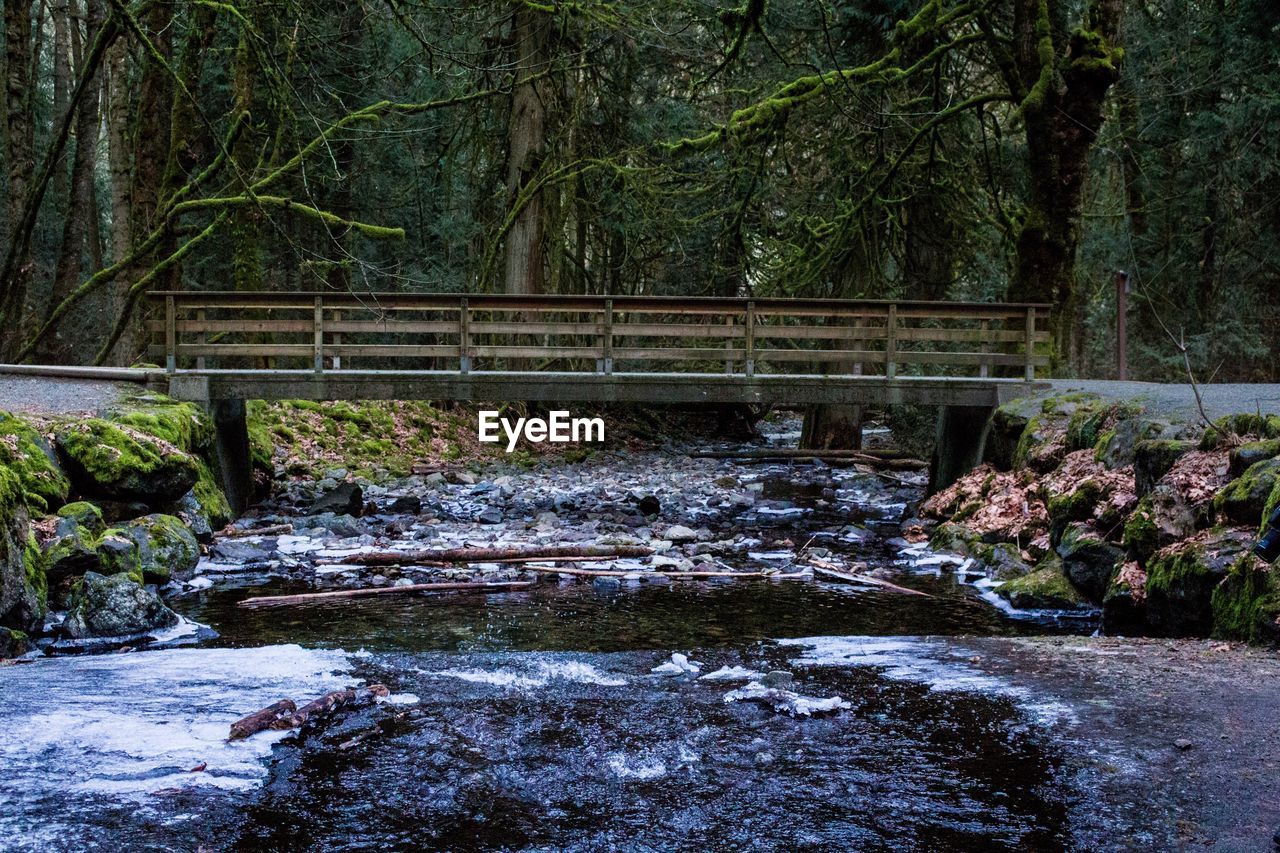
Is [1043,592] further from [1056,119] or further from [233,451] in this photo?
[233,451]

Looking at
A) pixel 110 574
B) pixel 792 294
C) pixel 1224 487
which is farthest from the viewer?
pixel 792 294

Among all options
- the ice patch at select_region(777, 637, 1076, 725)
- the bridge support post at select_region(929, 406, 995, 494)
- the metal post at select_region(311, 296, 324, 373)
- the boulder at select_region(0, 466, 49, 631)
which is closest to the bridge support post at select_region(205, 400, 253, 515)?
the metal post at select_region(311, 296, 324, 373)

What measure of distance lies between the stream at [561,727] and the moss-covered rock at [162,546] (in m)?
0.22

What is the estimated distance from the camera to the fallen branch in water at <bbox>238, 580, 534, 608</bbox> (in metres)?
8.33

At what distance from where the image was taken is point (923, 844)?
3709mm

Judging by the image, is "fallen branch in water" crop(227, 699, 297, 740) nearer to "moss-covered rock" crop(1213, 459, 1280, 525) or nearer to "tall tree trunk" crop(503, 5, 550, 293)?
"moss-covered rock" crop(1213, 459, 1280, 525)

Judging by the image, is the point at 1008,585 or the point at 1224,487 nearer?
the point at 1224,487

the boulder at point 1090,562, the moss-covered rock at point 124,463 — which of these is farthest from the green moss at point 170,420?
the boulder at point 1090,562

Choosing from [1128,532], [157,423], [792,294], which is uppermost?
[792,294]

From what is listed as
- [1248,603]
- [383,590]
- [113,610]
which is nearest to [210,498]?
[383,590]

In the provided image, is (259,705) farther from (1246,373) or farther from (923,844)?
(1246,373)

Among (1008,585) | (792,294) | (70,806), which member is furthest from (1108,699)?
(792,294)

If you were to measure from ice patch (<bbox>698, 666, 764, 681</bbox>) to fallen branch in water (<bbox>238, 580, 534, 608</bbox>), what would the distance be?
3.32 m

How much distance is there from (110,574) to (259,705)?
351 cm
